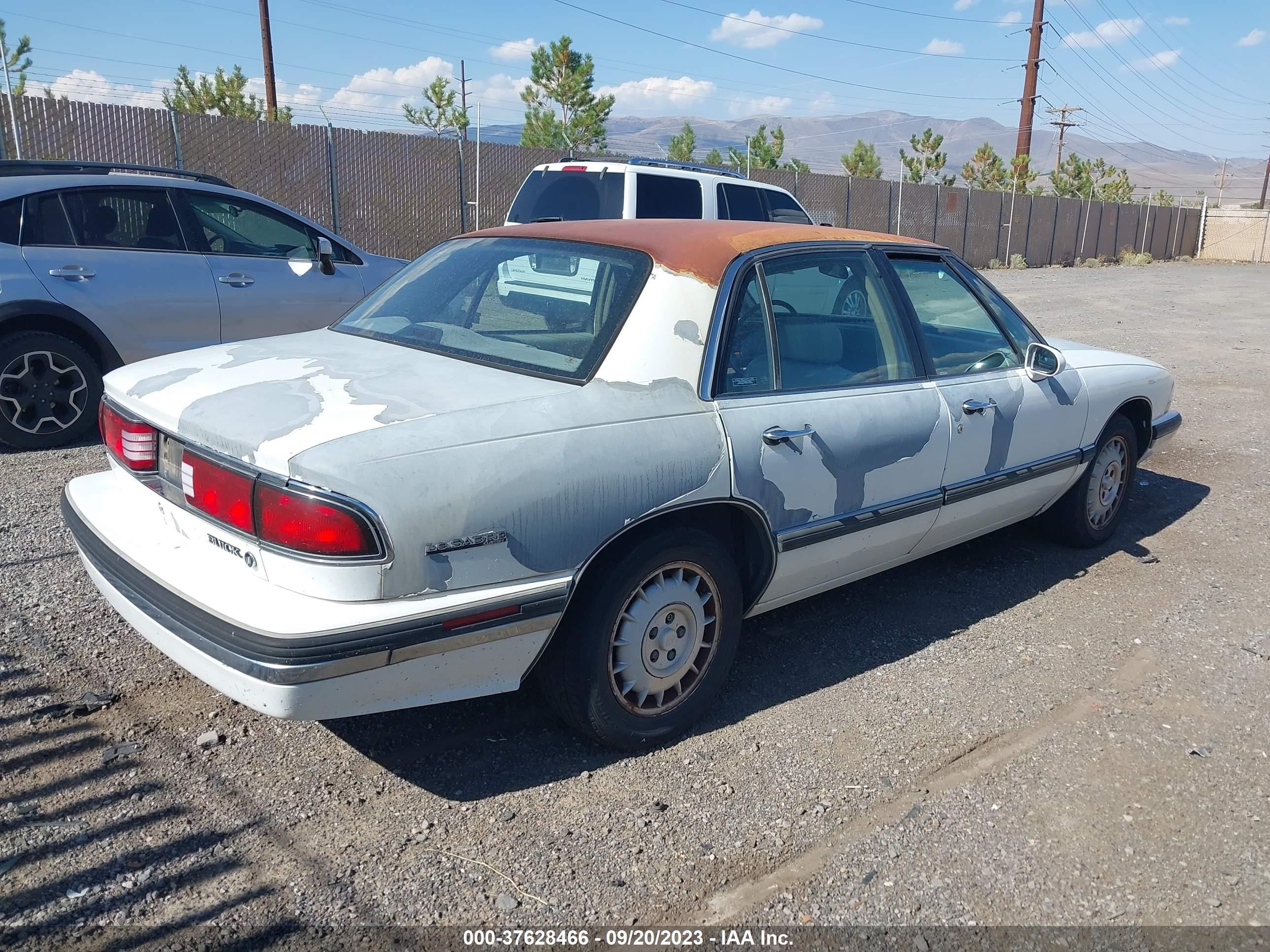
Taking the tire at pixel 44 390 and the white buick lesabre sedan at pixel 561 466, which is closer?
the white buick lesabre sedan at pixel 561 466

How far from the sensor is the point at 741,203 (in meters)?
10.5

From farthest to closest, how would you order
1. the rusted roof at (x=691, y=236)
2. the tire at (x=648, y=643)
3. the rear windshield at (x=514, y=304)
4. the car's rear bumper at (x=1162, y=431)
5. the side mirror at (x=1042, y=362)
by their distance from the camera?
the car's rear bumper at (x=1162, y=431) < the side mirror at (x=1042, y=362) < the rusted roof at (x=691, y=236) < the rear windshield at (x=514, y=304) < the tire at (x=648, y=643)

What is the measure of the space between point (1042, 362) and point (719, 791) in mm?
2547

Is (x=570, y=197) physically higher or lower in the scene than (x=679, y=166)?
lower

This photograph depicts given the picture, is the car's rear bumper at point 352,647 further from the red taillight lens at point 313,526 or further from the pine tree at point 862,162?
the pine tree at point 862,162

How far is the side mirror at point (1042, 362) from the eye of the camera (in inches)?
175

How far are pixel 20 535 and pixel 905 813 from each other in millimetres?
4167

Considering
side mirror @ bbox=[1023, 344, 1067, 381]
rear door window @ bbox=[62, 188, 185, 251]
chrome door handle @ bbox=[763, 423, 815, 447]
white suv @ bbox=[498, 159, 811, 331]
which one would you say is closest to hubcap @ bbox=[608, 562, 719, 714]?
chrome door handle @ bbox=[763, 423, 815, 447]

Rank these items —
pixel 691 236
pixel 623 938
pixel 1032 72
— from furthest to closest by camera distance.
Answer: pixel 1032 72 → pixel 691 236 → pixel 623 938

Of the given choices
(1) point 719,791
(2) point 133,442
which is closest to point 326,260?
(2) point 133,442

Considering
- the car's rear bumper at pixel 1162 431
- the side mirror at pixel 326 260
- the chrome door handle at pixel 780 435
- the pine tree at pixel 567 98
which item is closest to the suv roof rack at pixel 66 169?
the side mirror at pixel 326 260

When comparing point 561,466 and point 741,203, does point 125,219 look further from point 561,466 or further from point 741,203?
point 741,203

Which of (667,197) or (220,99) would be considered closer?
(667,197)

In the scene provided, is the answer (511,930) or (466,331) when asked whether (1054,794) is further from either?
(466,331)
